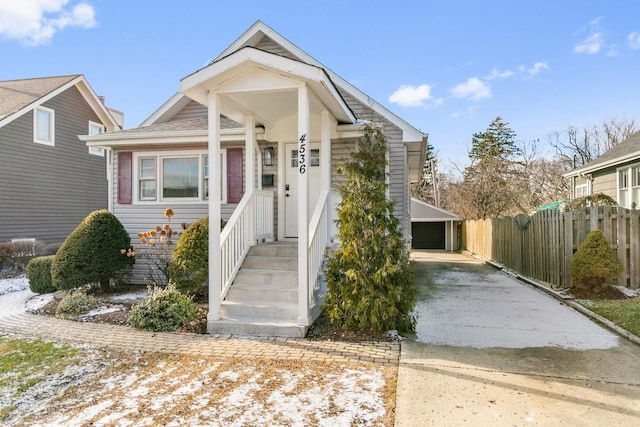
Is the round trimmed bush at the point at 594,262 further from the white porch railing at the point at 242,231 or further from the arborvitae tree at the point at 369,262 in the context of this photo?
the white porch railing at the point at 242,231

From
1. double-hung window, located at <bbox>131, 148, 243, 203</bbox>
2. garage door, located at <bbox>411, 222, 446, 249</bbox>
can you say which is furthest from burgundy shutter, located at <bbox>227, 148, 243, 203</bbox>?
garage door, located at <bbox>411, 222, 446, 249</bbox>

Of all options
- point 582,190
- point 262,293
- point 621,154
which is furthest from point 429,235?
point 262,293

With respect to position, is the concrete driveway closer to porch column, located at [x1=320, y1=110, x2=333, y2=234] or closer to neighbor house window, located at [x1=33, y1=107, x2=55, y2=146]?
porch column, located at [x1=320, y1=110, x2=333, y2=234]

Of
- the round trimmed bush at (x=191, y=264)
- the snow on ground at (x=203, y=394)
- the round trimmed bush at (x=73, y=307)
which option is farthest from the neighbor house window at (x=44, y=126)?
the snow on ground at (x=203, y=394)

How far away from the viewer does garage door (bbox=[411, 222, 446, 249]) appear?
2722cm

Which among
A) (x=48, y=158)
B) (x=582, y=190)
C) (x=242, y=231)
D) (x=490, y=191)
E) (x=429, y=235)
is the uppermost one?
(x=48, y=158)

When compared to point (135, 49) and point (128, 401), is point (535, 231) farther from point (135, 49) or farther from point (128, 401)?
point (135, 49)

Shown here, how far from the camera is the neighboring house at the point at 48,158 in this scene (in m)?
13.2

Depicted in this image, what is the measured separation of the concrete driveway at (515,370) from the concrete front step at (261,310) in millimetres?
1672

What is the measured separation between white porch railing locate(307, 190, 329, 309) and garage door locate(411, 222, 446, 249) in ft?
71.8

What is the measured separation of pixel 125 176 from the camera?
9.29m

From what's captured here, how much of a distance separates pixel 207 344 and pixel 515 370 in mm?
3501

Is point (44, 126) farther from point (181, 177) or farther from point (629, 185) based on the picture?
point (629, 185)

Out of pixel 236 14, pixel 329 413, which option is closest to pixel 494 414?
pixel 329 413
